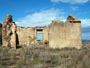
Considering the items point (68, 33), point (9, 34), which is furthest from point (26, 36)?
point (68, 33)

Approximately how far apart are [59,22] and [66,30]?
1032mm

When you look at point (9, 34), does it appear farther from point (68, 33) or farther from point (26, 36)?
point (68, 33)

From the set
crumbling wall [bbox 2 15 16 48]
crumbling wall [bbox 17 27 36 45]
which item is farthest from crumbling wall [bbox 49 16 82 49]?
crumbling wall [bbox 17 27 36 45]

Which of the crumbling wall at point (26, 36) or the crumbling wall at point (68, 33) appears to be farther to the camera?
the crumbling wall at point (26, 36)

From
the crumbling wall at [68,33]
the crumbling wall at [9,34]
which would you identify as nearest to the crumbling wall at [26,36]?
the crumbling wall at [9,34]

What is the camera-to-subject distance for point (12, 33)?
94.1 feet

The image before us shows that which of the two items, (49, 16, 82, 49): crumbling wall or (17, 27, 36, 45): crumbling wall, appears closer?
(49, 16, 82, 49): crumbling wall

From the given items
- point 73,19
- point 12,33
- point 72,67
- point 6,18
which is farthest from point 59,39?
point 72,67

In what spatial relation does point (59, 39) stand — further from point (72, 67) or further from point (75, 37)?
point (72, 67)

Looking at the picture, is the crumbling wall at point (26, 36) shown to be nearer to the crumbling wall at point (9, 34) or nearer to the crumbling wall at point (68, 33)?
the crumbling wall at point (9, 34)

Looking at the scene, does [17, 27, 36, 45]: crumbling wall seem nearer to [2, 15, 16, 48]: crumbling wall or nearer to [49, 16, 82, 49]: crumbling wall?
[2, 15, 16, 48]: crumbling wall

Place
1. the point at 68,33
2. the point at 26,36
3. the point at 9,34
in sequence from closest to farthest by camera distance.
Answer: the point at 68,33
the point at 9,34
the point at 26,36

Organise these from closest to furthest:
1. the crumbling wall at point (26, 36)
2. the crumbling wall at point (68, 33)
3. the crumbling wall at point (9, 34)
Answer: the crumbling wall at point (68, 33) → the crumbling wall at point (9, 34) → the crumbling wall at point (26, 36)

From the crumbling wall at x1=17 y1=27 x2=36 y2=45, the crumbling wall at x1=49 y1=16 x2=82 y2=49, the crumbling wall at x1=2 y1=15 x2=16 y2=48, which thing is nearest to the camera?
the crumbling wall at x1=49 y1=16 x2=82 y2=49
